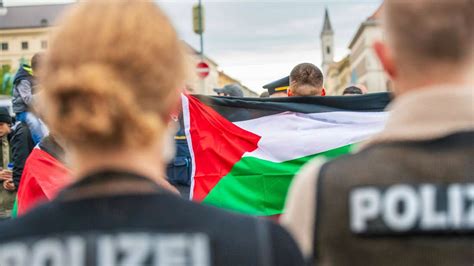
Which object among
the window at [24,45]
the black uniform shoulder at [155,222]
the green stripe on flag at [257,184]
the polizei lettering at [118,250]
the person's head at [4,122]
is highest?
the window at [24,45]

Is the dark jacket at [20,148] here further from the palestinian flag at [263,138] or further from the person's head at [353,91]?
the person's head at [353,91]

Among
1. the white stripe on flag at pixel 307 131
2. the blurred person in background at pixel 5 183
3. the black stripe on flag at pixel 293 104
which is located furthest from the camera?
the blurred person in background at pixel 5 183

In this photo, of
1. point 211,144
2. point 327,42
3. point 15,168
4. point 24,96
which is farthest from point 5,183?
point 327,42

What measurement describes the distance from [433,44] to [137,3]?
74 cm

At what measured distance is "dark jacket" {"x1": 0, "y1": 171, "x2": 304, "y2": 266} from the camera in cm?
162

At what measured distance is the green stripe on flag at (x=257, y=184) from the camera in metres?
6.16

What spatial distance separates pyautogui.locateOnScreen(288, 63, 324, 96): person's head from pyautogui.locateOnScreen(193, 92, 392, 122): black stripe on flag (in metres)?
0.22

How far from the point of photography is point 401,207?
6.09ft

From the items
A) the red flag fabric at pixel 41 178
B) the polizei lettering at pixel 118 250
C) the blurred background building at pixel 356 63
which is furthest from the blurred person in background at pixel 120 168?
the blurred background building at pixel 356 63

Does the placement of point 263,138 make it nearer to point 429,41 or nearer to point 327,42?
point 429,41

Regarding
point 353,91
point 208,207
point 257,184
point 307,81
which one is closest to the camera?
point 208,207

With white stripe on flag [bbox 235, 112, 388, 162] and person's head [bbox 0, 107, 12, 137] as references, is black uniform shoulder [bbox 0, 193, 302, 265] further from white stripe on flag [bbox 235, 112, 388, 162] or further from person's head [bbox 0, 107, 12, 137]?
person's head [bbox 0, 107, 12, 137]

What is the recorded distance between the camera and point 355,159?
6.36 ft

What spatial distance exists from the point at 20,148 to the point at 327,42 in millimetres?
181285
